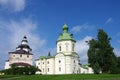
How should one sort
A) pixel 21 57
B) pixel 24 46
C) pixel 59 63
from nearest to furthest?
pixel 59 63
pixel 21 57
pixel 24 46

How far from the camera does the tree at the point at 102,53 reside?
5375 cm

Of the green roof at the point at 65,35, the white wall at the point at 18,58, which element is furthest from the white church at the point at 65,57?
the white wall at the point at 18,58

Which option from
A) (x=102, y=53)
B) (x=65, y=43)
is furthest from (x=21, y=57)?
(x=102, y=53)

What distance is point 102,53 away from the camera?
53.7 m

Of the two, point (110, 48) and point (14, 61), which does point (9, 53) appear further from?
point (110, 48)

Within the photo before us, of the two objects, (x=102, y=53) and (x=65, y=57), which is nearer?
(x=102, y=53)

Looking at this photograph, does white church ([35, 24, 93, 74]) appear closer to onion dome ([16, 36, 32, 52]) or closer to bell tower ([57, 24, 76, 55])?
bell tower ([57, 24, 76, 55])

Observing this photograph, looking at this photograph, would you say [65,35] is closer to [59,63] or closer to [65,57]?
[65,57]

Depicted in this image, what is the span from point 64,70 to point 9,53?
27603 mm

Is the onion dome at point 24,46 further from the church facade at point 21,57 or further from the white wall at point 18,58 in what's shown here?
the white wall at point 18,58

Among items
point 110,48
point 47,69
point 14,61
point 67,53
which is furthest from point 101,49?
point 14,61

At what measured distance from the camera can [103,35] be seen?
56.0 m

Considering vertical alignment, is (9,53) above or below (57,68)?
above

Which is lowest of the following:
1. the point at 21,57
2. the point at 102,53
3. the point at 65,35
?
the point at 102,53
